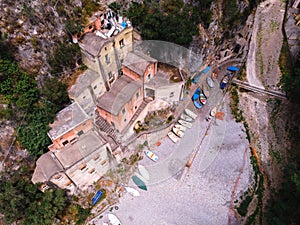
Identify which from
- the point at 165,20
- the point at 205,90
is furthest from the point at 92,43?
the point at 205,90

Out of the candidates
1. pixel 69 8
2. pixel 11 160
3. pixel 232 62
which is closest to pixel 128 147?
pixel 11 160

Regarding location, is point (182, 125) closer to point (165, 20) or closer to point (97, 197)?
point (165, 20)

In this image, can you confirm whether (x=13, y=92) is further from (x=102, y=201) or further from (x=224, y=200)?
(x=224, y=200)

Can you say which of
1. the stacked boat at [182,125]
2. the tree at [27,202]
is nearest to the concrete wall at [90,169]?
the tree at [27,202]

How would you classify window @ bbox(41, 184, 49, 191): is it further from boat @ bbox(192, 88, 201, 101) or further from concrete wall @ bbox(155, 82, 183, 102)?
boat @ bbox(192, 88, 201, 101)

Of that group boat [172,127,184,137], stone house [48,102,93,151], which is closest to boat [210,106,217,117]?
boat [172,127,184,137]

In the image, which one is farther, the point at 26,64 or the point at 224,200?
the point at 224,200

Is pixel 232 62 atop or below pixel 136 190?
atop
